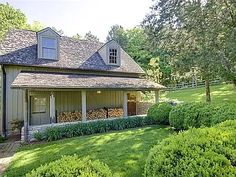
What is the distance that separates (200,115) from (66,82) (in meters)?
7.72

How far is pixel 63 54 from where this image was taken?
17828mm

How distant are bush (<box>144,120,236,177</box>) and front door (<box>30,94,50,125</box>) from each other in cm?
1247

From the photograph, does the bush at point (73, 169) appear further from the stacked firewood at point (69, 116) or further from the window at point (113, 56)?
the window at point (113, 56)

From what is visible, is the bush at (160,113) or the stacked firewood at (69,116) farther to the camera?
the stacked firewood at (69,116)

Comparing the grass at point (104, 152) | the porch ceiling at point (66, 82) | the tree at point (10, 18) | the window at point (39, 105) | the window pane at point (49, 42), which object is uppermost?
the tree at point (10, 18)

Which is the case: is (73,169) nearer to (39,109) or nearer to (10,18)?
(39,109)

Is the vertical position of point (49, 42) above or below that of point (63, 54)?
above

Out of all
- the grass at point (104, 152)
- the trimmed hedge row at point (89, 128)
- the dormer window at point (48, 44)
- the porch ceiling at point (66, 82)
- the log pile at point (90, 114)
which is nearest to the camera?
the grass at point (104, 152)

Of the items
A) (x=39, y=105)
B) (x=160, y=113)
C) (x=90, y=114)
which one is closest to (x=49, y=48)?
(x=39, y=105)

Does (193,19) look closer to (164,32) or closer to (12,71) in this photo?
(164,32)

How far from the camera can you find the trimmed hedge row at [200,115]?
389 inches

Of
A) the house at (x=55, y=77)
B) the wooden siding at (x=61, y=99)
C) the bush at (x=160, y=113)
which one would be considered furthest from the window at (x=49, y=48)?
the bush at (x=160, y=113)

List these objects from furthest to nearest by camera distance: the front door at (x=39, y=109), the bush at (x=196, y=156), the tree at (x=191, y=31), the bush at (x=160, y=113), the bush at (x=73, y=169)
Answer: the tree at (x=191, y=31) < the front door at (x=39, y=109) < the bush at (x=160, y=113) < the bush at (x=196, y=156) < the bush at (x=73, y=169)

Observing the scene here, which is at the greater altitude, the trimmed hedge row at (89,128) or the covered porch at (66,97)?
the covered porch at (66,97)
